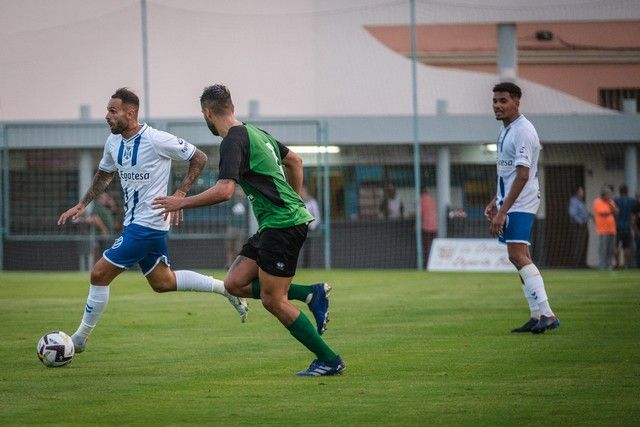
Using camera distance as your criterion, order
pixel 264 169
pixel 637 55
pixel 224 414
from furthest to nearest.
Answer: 1. pixel 637 55
2. pixel 264 169
3. pixel 224 414

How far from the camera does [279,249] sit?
960 cm

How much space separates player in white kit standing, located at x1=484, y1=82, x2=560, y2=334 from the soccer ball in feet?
15.0

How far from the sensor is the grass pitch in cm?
792

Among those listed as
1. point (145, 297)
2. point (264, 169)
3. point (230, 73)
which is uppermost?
point (230, 73)

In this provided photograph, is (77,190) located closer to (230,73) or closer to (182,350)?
(230,73)

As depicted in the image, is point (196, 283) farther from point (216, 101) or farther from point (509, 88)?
point (509, 88)

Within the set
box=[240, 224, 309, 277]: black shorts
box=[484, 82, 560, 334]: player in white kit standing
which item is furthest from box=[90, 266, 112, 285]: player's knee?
box=[484, 82, 560, 334]: player in white kit standing

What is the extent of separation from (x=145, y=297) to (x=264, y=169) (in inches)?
450

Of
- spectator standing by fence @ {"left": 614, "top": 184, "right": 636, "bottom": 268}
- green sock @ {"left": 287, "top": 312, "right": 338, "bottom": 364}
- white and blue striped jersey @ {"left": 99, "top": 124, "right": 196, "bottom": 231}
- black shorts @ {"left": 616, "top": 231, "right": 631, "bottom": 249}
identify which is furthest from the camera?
black shorts @ {"left": 616, "top": 231, "right": 631, "bottom": 249}

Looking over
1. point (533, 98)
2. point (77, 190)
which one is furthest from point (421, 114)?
point (77, 190)

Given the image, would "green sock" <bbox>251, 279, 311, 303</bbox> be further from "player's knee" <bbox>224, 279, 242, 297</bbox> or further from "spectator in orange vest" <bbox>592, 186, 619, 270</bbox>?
"spectator in orange vest" <bbox>592, 186, 619, 270</bbox>

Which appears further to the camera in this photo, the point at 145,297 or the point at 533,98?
the point at 533,98

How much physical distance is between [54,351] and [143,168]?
2.08m

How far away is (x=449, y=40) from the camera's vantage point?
38281 mm
